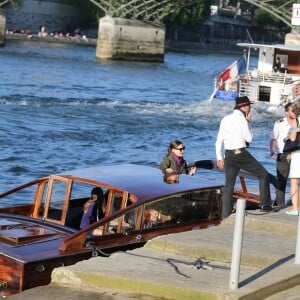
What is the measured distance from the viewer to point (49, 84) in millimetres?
44531

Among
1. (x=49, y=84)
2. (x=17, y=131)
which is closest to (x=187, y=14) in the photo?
(x=49, y=84)

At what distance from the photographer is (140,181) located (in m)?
10.5

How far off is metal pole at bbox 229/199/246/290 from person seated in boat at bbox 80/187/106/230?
220cm

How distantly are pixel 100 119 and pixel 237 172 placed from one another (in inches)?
790

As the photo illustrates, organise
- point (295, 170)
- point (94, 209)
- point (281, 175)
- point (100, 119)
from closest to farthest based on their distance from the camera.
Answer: point (94, 209), point (295, 170), point (281, 175), point (100, 119)

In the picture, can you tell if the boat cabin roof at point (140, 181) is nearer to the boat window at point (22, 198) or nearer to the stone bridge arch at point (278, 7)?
the boat window at point (22, 198)

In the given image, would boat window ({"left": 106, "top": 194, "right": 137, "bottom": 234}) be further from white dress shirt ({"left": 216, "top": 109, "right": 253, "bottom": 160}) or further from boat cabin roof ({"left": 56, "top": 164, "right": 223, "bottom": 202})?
white dress shirt ({"left": 216, "top": 109, "right": 253, "bottom": 160})

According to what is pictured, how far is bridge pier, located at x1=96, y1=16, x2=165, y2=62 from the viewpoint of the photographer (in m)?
68.8

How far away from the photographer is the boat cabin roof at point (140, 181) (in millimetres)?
10188

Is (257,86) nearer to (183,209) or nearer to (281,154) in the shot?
(281,154)

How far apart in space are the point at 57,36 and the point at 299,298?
9616 centimetres

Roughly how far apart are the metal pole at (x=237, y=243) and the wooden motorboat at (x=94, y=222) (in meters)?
1.66

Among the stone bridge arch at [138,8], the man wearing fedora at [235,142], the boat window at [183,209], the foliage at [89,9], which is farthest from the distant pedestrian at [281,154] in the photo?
the foliage at [89,9]

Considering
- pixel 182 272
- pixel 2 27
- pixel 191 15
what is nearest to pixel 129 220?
pixel 182 272
